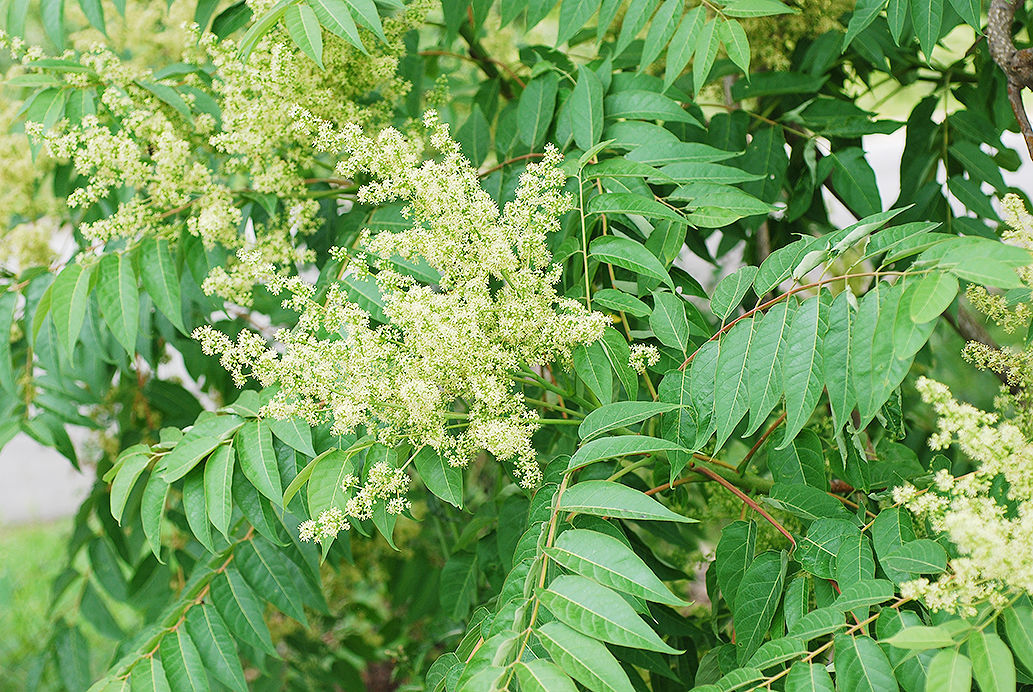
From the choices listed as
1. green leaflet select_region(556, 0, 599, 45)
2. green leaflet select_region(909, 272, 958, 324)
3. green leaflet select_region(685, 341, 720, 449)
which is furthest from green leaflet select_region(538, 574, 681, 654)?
green leaflet select_region(556, 0, 599, 45)

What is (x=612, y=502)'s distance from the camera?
1.25 metres

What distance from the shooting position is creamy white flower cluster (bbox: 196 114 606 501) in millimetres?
1338

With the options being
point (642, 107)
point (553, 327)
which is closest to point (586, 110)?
point (642, 107)

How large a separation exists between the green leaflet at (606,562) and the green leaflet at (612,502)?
0.12 ft

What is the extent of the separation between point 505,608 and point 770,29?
1.75 metres

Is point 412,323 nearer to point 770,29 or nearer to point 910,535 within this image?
point 910,535

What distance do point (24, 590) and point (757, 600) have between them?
5497 millimetres

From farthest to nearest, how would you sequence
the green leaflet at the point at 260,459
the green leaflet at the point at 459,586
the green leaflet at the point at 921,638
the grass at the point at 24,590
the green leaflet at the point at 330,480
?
the grass at the point at 24,590 → the green leaflet at the point at 459,586 → the green leaflet at the point at 260,459 → the green leaflet at the point at 330,480 → the green leaflet at the point at 921,638

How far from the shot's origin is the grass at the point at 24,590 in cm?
463

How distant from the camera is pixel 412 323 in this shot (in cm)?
135

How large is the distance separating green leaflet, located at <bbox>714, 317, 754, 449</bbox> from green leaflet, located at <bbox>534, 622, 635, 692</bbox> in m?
0.35

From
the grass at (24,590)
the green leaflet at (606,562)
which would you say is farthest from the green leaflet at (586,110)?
the grass at (24,590)

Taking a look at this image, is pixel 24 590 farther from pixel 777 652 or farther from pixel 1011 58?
pixel 1011 58

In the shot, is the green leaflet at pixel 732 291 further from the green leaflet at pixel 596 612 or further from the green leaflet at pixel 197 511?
the green leaflet at pixel 197 511
